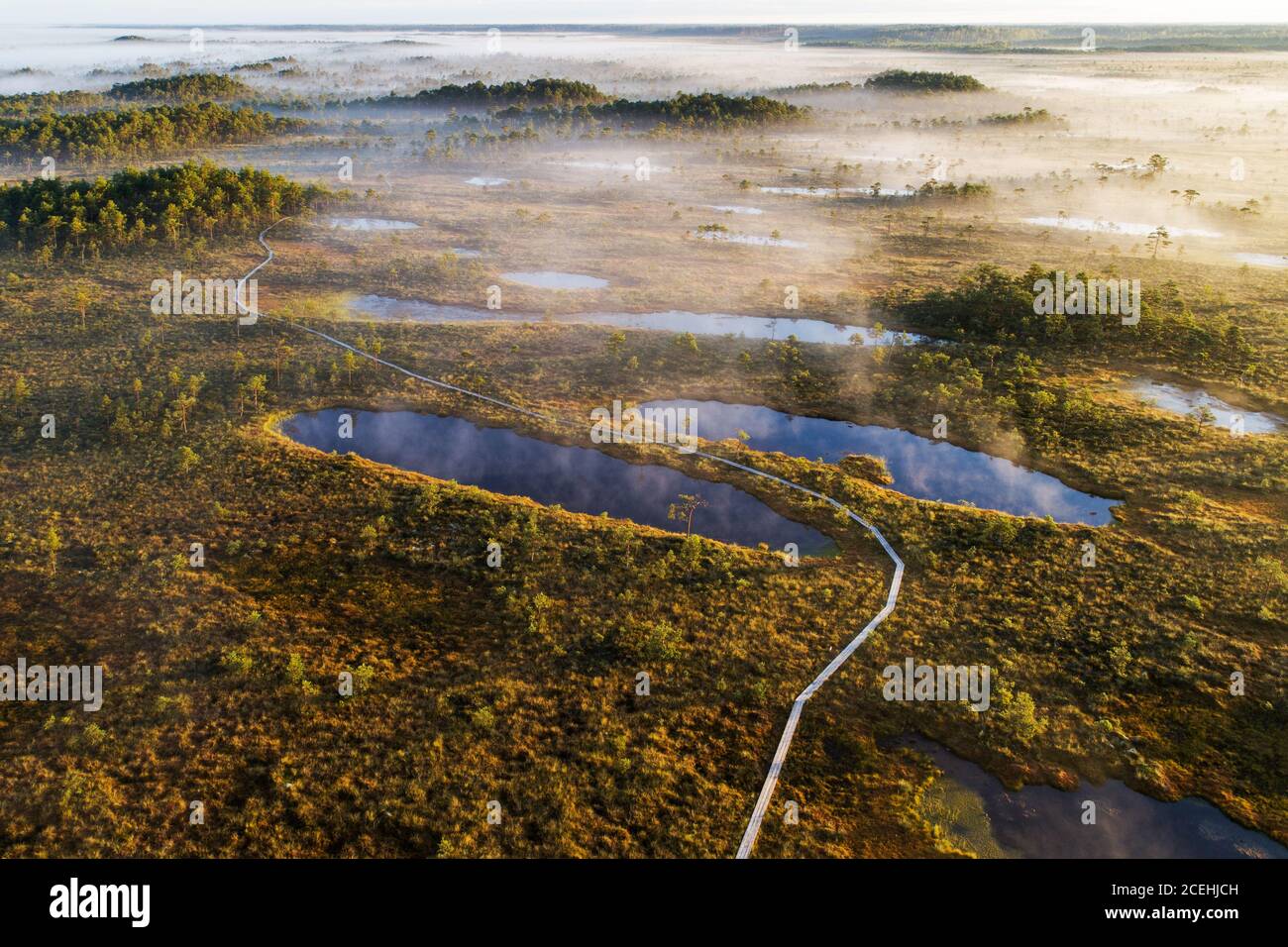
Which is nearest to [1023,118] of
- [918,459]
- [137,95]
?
[918,459]

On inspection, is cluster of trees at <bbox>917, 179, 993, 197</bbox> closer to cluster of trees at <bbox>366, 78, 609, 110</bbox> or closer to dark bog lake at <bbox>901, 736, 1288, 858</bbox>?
dark bog lake at <bbox>901, 736, 1288, 858</bbox>

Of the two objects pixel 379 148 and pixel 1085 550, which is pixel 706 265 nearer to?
pixel 1085 550

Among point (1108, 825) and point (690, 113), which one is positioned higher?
point (690, 113)

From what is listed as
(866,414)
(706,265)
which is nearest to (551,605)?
(866,414)

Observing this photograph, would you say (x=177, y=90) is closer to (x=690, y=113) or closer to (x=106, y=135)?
(x=106, y=135)

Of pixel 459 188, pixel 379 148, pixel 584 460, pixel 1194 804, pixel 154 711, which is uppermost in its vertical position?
pixel 379 148

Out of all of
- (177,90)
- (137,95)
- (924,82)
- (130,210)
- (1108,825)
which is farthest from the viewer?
(924,82)
